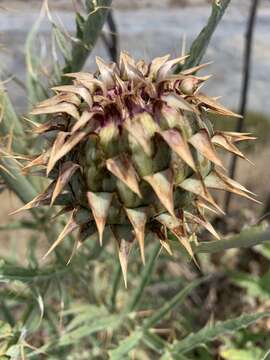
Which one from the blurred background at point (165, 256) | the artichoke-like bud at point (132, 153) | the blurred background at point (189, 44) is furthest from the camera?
the blurred background at point (189, 44)

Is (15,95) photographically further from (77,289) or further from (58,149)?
(58,149)

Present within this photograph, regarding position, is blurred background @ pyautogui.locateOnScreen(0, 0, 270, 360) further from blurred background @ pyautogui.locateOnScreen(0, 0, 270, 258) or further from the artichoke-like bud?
the artichoke-like bud

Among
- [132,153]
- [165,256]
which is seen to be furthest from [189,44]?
[132,153]

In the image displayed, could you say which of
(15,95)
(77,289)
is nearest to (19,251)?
(15,95)

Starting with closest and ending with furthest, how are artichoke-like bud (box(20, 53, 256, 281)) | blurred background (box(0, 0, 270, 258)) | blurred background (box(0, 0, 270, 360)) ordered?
artichoke-like bud (box(20, 53, 256, 281)), blurred background (box(0, 0, 270, 360)), blurred background (box(0, 0, 270, 258))

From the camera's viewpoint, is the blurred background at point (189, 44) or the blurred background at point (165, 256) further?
the blurred background at point (189, 44)

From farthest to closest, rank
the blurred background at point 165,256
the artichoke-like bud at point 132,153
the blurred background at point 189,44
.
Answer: the blurred background at point 189,44 < the blurred background at point 165,256 < the artichoke-like bud at point 132,153

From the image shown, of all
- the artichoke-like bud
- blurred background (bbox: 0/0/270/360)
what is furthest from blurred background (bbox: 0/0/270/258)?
the artichoke-like bud

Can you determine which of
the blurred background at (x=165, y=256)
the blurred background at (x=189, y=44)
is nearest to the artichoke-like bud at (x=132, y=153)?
the blurred background at (x=165, y=256)

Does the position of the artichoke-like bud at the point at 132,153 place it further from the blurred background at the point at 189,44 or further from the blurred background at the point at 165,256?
the blurred background at the point at 189,44
